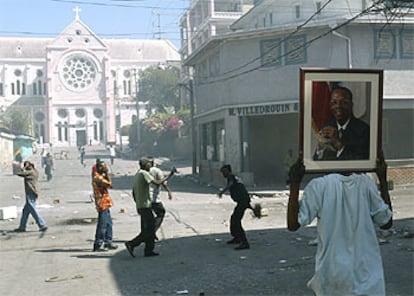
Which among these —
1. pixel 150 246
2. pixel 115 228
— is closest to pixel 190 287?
pixel 150 246

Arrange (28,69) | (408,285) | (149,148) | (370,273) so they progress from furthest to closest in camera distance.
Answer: (28,69) → (149,148) → (408,285) → (370,273)

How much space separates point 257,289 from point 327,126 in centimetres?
→ 362

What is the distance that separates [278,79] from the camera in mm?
23734

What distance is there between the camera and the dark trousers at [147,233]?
10000 millimetres

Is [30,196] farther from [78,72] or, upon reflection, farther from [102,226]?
→ [78,72]

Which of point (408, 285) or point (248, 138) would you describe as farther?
point (248, 138)

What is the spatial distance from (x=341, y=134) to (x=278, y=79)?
19572 mm

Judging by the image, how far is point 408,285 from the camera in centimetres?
730

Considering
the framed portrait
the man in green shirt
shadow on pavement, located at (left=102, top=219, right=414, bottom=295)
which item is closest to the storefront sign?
shadow on pavement, located at (left=102, top=219, right=414, bottom=295)

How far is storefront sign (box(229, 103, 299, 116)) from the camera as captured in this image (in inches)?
922

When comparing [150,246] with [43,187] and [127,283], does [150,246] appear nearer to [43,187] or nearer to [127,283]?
[127,283]

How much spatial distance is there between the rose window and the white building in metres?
64.4

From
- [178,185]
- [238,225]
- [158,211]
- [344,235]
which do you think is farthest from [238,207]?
[178,185]

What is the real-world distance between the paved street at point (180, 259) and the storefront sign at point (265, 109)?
669 cm
